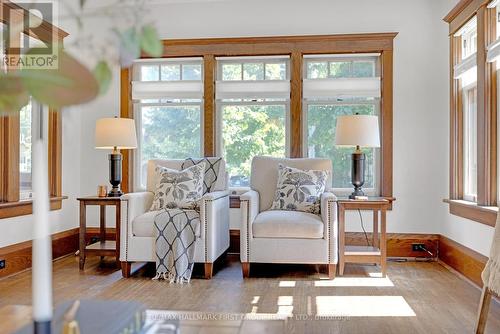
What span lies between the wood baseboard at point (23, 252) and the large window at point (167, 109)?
0.92m

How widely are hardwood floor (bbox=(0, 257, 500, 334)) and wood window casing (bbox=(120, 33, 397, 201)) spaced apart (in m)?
1.14

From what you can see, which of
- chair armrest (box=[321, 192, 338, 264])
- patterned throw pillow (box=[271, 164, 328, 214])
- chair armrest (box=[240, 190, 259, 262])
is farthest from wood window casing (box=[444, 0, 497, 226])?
chair armrest (box=[240, 190, 259, 262])

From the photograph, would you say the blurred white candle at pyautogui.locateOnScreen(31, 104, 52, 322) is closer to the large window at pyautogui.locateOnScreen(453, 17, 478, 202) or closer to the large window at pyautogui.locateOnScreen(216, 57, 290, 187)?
the large window at pyautogui.locateOnScreen(453, 17, 478, 202)

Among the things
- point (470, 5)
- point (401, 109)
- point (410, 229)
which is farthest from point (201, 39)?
point (410, 229)

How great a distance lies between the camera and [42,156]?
65cm

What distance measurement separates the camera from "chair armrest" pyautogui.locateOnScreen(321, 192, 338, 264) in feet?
11.6

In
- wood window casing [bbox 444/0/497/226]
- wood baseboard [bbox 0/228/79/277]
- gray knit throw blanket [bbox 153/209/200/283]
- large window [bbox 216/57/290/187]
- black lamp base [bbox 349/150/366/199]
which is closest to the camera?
wood window casing [bbox 444/0/497/226]

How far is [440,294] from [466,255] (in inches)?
24.3

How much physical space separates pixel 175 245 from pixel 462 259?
7.71ft

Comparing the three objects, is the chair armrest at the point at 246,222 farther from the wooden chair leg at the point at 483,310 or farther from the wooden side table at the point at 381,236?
the wooden chair leg at the point at 483,310

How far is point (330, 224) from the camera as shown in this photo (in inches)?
139

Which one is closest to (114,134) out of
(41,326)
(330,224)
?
(330,224)

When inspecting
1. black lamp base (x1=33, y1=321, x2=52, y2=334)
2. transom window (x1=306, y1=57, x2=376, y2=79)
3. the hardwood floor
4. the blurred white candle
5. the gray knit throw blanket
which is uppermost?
transom window (x1=306, y1=57, x2=376, y2=79)

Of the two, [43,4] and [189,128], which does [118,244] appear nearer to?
[189,128]
